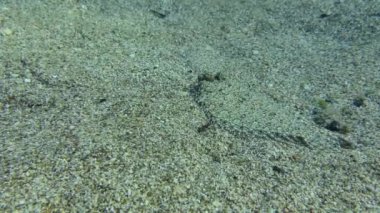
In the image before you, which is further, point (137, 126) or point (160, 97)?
point (160, 97)

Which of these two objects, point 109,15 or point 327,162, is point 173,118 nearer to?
point 327,162

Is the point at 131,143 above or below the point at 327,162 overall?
below

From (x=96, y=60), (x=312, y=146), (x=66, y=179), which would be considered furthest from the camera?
(x=96, y=60)

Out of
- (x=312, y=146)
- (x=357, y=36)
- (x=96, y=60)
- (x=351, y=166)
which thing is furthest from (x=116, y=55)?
(x=357, y=36)

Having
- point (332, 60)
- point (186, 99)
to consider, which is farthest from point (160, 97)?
point (332, 60)

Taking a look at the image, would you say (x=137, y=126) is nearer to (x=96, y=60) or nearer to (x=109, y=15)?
(x=96, y=60)

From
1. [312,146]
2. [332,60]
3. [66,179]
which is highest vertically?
[332,60]

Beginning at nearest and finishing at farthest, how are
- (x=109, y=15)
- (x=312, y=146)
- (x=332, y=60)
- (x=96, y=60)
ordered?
(x=312, y=146) → (x=96, y=60) → (x=332, y=60) → (x=109, y=15)
